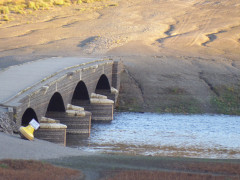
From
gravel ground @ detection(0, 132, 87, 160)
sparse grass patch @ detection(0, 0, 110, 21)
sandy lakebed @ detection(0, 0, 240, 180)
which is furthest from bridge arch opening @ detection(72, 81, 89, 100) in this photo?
sparse grass patch @ detection(0, 0, 110, 21)

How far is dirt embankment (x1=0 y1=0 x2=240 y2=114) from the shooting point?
3556cm

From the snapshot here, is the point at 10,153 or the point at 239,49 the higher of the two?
the point at 10,153

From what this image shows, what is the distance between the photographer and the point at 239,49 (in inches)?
1988

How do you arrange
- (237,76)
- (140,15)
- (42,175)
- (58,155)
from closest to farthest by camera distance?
1. (42,175)
2. (58,155)
3. (237,76)
4. (140,15)

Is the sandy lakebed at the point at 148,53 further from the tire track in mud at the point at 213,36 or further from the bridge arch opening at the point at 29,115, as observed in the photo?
the bridge arch opening at the point at 29,115

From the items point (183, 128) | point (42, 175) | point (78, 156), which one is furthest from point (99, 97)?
point (42, 175)

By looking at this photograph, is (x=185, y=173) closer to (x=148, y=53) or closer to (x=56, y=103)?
(x=56, y=103)

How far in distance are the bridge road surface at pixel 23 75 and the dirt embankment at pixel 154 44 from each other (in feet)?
28.2

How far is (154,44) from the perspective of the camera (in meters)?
51.2

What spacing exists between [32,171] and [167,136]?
52.8 feet

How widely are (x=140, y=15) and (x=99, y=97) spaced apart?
134 feet

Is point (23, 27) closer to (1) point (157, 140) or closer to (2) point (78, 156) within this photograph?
(1) point (157, 140)

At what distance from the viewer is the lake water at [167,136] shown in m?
21.7

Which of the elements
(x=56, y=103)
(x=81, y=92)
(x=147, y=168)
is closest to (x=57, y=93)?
(x=56, y=103)
